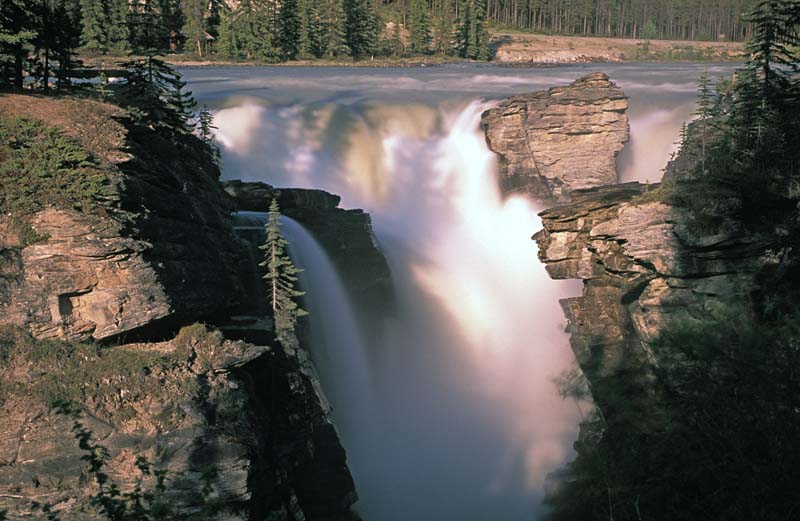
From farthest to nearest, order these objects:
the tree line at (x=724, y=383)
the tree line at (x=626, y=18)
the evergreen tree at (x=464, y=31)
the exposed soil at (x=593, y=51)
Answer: the tree line at (x=626, y=18) → the exposed soil at (x=593, y=51) → the evergreen tree at (x=464, y=31) → the tree line at (x=724, y=383)

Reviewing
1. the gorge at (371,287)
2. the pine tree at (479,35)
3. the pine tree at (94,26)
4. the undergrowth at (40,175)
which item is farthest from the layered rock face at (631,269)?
the pine tree at (479,35)

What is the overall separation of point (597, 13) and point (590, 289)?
121 metres

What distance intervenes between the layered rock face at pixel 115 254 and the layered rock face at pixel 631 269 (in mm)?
12143

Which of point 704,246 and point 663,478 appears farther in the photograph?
point 704,246

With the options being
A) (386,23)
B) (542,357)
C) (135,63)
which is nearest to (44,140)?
(135,63)

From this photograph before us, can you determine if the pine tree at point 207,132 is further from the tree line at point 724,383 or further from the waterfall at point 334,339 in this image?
the tree line at point 724,383

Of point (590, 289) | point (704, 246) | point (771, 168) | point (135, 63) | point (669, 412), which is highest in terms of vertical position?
point (135, 63)

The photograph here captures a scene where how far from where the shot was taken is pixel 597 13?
5231 inches

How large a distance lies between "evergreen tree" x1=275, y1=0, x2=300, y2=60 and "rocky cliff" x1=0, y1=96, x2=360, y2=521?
63673mm

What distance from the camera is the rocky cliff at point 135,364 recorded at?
572 inches

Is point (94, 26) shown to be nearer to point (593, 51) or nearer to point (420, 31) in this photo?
point (420, 31)

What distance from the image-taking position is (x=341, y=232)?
2892cm

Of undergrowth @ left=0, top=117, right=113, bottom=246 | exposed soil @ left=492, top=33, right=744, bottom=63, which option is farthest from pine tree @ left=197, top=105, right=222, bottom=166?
exposed soil @ left=492, top=33, right=744, bottom=63

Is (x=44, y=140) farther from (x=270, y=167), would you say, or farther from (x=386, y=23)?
(x=386, y=23)
